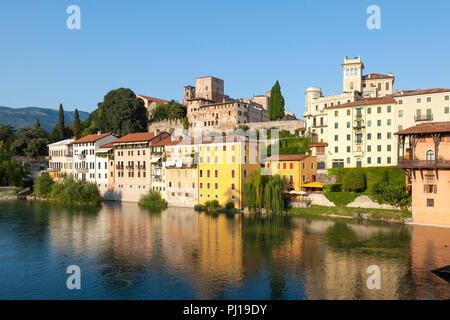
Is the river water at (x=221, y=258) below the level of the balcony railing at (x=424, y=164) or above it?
below

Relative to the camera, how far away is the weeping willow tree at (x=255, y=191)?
154 feet

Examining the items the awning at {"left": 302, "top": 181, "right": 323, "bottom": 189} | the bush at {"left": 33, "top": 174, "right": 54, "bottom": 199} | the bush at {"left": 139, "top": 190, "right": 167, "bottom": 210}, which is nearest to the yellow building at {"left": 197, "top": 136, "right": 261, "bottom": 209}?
the bush at {"left": 139, "top": 190, "right": 167, "bottom": 210}

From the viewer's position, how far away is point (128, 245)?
32875 mm

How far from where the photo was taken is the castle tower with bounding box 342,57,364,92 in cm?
7238

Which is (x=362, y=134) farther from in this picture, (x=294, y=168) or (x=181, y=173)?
(x=181, y=173)

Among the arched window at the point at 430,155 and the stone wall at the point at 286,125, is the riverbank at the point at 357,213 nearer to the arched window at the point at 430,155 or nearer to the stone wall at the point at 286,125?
the arched window at the point at 430,155

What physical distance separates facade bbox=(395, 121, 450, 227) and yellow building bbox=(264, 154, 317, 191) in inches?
562

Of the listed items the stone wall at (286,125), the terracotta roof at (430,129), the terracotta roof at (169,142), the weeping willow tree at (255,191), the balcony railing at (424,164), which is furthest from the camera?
the stone wall at (286,125)

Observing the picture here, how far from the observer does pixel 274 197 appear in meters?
46.3

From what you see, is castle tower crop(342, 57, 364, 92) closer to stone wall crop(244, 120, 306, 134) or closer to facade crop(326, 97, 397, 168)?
stone wall crop(244, 120, 306, 134)

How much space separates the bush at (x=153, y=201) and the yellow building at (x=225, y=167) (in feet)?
23.2

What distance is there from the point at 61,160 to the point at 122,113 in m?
A: 16.3

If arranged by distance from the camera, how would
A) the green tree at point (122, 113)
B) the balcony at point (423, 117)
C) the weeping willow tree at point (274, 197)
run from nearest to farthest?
the weeping willow tree at point (274, 197)
the balcony at point (423, 117)
the green tree at point (122, 113)

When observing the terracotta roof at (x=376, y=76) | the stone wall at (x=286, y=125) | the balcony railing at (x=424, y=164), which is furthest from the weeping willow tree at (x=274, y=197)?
the terracotta roof at (x=376, y=76)
